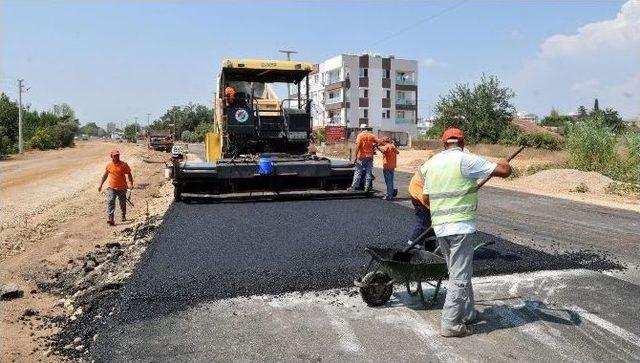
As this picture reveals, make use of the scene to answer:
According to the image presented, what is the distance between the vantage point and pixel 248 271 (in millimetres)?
5570

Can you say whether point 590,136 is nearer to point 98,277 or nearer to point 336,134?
point 98,277

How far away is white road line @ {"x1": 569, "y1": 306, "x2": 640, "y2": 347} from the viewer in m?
3.89

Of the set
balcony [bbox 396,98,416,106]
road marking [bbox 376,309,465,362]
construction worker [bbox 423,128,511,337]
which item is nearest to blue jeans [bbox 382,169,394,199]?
road marking [bbox 376,309,465,362]

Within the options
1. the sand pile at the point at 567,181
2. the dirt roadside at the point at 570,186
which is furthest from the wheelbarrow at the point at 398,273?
the sand pile at the point at 567,181

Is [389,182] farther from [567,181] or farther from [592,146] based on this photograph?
[592,146]

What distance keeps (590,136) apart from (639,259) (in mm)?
11948

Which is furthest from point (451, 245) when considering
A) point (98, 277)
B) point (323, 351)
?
point (98, 277)

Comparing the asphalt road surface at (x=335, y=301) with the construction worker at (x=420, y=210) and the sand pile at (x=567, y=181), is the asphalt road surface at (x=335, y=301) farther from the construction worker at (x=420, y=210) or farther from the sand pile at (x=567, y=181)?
the sand pile at (x=567, y=181)

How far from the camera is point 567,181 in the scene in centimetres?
1502

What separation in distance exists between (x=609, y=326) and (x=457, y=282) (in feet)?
4.04

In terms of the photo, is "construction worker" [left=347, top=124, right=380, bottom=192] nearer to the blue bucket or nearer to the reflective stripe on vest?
the blue bucket

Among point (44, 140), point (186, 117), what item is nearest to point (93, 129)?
point (186, 117)

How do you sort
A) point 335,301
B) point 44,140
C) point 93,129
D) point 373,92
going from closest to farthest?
point 335,301 < point 44,140 < point 373,92 < point 93,129

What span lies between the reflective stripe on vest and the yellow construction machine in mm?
6265
